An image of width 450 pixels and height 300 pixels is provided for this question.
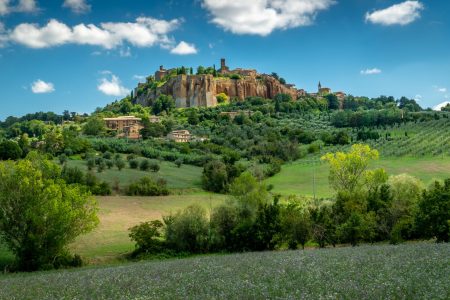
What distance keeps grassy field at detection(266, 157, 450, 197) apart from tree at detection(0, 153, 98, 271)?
148 feet

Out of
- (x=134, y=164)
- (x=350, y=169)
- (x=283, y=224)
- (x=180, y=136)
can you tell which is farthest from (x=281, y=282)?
(x=180, y=136)

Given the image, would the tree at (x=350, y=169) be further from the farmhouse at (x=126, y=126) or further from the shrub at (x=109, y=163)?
the farmhouse at (x=126, y=126)

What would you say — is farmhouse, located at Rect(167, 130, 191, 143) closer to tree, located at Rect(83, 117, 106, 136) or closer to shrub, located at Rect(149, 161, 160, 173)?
tree, located at Rect(83, 117, 106, 136)

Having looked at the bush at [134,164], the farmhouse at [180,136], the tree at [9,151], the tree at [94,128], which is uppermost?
the tree at [94,128]

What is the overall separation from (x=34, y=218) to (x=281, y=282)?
2728cm

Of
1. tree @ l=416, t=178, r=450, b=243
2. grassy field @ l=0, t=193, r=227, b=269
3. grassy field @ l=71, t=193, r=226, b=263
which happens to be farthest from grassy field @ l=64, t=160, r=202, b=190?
tree @ l=416, t=178, r=450, b=243

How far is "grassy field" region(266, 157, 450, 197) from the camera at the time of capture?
261ft

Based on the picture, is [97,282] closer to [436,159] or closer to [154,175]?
[154,175]

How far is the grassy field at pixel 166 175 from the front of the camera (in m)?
82.1

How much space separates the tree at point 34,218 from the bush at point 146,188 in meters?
36.2

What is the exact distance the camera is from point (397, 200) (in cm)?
4791

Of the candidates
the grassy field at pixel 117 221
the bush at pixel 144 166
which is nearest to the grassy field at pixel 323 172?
the grassy field at pixel 117 221

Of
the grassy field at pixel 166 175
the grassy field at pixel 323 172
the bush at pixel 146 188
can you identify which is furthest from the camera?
the grassy field at pixel 166 175

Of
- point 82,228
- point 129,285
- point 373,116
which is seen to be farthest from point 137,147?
point 129,285
